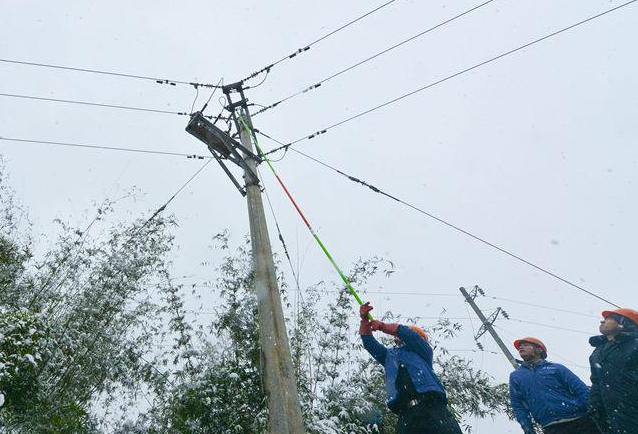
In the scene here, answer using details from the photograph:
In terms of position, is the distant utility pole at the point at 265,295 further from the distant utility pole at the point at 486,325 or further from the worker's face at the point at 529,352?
the distant utility pole at the point at 486,325

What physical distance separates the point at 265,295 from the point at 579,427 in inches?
111

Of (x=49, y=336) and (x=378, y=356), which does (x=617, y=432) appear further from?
(x=49, y=336)

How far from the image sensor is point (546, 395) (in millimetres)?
3467

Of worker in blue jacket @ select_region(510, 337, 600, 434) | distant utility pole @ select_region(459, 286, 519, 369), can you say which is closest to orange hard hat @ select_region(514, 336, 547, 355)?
worker in blue jacket @ select_region(510, 337, 600, 434)

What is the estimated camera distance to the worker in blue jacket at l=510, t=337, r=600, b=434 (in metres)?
3.30

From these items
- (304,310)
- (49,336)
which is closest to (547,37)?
(304,310)

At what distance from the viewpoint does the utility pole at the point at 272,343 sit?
2.54 meters

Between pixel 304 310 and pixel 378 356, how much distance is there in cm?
541

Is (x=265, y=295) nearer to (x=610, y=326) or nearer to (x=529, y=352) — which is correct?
(x=529, y=352)

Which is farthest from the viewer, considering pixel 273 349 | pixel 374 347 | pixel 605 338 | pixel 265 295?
pixel 374 347

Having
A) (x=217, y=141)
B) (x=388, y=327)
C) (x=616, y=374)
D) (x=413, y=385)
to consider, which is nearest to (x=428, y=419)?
(x=413, y=385)

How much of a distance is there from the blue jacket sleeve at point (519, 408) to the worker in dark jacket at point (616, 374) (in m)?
0.54

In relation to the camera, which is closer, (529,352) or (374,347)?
(374,347)

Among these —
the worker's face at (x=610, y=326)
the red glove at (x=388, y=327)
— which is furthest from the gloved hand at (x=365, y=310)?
the worker's face at (x=610, y=326)
